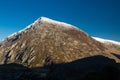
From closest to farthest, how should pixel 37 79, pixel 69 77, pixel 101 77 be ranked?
1. pixel 101 77
2. pixel 69 77
3. pixel 37 79

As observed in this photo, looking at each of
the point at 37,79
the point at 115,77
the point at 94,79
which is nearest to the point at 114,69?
the point at 115,77

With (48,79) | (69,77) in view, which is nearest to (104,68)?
(69,77)

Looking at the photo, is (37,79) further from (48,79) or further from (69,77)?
(69,77)

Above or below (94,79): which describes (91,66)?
above

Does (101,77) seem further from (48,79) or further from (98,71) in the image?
(48,79)

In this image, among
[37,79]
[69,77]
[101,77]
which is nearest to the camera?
[101,77]

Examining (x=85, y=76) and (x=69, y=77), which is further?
(x=69, y=77)

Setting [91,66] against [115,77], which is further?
[91,66]
